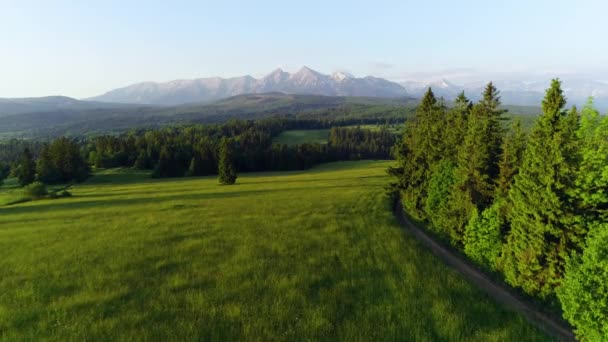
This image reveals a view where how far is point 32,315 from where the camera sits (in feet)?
34.7

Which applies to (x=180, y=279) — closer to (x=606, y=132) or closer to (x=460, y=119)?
(x=606, y=132)

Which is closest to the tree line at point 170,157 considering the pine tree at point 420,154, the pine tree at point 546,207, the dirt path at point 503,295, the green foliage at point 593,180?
the pine tree at point 420,154

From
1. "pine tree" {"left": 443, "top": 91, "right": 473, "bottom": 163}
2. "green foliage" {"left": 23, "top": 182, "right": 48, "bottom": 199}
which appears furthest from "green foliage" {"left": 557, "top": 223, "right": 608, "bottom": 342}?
"green foliage" {"left": 23, "top": 182, "right": 48, "bottom": 199}

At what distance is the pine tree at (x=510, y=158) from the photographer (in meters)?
23.1

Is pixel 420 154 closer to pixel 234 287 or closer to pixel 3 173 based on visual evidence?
pixel 234 287

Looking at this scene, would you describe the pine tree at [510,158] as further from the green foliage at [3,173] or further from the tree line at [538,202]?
the green foliage at [3,173]

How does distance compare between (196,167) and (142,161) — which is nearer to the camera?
(196,167)

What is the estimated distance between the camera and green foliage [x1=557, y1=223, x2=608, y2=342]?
11766 millimetres

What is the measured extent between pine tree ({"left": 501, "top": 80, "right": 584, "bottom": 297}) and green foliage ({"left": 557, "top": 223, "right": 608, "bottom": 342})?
356cm

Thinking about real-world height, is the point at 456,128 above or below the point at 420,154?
above

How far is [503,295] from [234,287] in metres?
15.6

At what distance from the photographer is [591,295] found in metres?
12.2

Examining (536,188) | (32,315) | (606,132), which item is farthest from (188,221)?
(606,132)

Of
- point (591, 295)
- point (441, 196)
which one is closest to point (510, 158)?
point (441, 196)
